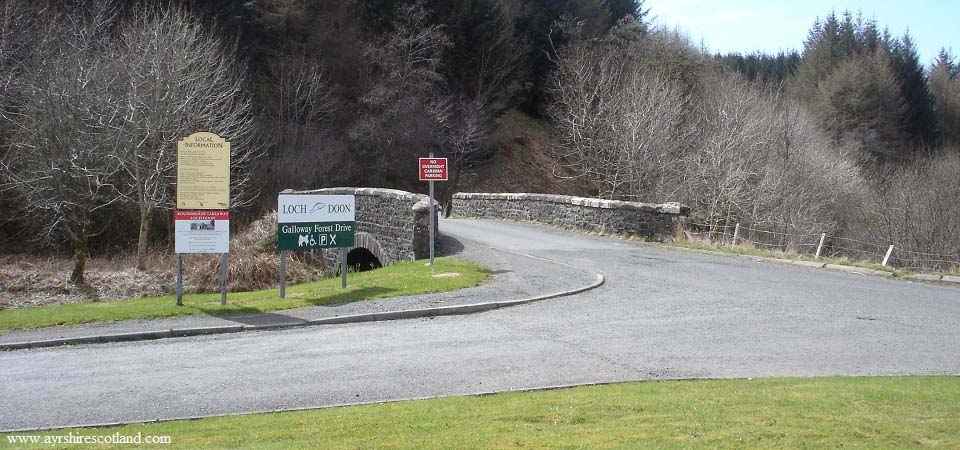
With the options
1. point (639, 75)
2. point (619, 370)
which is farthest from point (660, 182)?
point (619, 370)

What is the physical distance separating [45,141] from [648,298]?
21.8 meters

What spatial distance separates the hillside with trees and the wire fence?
1.81 m

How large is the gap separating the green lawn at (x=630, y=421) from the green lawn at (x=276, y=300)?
665 cm

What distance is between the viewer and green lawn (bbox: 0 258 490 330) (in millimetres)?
13539

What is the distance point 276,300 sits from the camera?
50.1 feet

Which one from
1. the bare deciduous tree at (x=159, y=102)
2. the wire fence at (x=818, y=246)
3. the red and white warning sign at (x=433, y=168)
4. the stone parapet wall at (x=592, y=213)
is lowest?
the wire fence at (x=818, y=246)

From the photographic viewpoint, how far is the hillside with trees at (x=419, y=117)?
1142 inches

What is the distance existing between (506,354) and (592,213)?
17.1m

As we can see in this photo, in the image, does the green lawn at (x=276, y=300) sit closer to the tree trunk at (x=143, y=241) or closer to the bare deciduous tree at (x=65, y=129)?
the tree trunk at (x=143, y=241)

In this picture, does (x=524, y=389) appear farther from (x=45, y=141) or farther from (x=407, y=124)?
(x=407, y=124)

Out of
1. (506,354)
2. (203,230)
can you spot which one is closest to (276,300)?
(203,230)

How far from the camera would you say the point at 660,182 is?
37875 millimetres

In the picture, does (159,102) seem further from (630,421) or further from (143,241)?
(630,421)

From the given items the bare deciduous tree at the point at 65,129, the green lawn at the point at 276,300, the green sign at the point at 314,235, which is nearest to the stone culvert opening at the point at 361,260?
the bare deciduous tree at the point at 65,129
